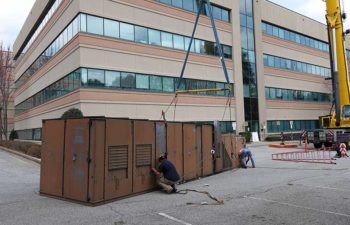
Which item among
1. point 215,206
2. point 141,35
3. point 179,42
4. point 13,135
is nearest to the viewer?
point 215,206

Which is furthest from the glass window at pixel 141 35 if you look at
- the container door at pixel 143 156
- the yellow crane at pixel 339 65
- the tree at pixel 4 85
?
the tree at pixel 4 85

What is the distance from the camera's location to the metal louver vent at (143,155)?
1199 cm

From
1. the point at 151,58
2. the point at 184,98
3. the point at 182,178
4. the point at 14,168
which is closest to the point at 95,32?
the point at 151,58

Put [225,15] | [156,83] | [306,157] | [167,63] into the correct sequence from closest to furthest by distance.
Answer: [306,157]
[156,83]
[167,63]
[225,15]

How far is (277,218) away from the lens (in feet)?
27.7

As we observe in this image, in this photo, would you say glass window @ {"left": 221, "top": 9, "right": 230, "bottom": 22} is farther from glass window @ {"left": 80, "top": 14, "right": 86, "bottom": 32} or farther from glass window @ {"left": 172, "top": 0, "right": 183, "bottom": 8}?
glass window @ {"left": 80, "top": 14, "right": 86, "bottom": 32}

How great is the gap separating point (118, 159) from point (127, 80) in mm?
20741

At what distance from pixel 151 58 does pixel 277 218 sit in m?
26.3

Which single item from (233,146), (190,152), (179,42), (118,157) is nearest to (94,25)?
(179,42)

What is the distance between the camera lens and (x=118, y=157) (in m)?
11.1

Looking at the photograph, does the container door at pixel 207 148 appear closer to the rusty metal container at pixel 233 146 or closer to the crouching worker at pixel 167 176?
the rusty metal container at pixel 233 146

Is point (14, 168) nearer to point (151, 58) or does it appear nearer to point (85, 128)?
point (85, 128)

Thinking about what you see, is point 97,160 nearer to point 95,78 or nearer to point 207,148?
point 207,148

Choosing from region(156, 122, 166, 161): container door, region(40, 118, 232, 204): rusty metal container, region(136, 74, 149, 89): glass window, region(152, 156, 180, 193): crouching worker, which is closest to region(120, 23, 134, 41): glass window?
region(136, 74, 149, 89): glass window
